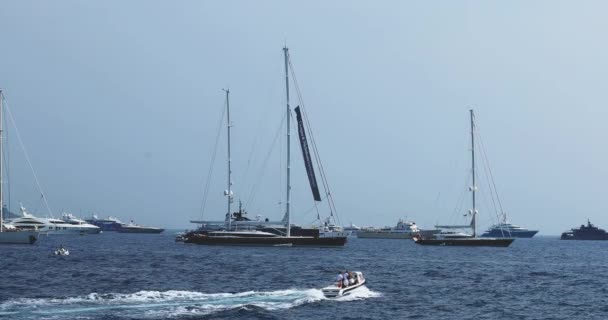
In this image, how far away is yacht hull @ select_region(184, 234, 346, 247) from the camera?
420 feet

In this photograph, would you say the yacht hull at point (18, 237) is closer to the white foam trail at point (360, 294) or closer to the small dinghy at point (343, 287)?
the white foam trail at point (360, 294)

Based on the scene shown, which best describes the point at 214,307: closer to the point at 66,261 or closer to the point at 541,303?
the point at 541,303

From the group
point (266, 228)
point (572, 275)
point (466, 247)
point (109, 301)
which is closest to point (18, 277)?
point (109, 301)

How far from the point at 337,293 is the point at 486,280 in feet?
86.4

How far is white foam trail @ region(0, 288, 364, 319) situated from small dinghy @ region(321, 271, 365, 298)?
43 centimetres

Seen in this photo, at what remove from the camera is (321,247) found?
13138 cm

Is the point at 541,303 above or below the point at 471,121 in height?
below

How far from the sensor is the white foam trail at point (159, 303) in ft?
170

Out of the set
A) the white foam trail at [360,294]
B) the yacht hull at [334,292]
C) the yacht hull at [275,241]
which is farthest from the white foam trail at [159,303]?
the yacht hull at [275,241]

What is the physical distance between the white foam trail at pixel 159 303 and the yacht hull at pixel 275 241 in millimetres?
61917

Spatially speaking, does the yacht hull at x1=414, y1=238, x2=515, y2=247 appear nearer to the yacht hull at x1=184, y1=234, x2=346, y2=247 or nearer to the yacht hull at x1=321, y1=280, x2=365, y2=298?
the yacht hull at x1=184, y1=234, x2=346, y2=247

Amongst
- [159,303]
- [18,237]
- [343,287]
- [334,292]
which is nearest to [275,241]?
[18,237]

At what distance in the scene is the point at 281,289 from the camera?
225 ft

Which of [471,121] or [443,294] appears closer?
[443,294]
